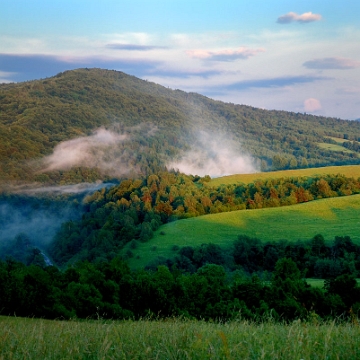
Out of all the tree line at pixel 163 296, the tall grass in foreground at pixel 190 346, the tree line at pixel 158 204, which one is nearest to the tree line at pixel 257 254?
the tree line at pixel 158 204

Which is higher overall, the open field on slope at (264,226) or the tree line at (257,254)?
the open field on slope at (264,226)

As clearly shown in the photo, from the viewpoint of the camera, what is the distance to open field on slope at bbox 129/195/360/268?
2857 inches

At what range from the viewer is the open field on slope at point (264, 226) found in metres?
72.6

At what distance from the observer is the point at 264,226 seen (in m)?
78.8

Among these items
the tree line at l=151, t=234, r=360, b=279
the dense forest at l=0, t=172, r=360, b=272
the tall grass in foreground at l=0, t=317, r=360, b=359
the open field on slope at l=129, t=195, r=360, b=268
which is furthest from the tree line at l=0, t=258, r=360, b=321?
the dense forest at l=0, t=172, r=360, b=272

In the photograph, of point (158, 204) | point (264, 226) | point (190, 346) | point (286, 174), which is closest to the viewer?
point (190, 346)

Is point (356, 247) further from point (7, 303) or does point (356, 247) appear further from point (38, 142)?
point (38, 142)

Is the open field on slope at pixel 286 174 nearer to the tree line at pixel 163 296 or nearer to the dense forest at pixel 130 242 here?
the dense forest at pixel 130 242

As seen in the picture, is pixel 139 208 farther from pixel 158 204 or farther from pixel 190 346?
pixel 190 346

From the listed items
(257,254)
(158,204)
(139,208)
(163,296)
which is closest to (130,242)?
(257,254)

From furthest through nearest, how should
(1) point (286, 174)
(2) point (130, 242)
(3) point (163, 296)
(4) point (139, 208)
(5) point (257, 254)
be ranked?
(1) point (286, 174) → (4) point (139, 208) → (2) point (130, 242) → (5) point (257, 254) → (3) point (163, 296)

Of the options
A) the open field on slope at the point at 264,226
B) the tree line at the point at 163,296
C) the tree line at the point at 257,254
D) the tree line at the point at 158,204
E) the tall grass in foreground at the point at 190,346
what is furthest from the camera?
the tree line at the point at 158,204

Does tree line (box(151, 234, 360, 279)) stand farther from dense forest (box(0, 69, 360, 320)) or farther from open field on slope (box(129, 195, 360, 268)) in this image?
open field on slope (box(129, 195, 360, 268))

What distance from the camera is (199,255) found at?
67.4m
